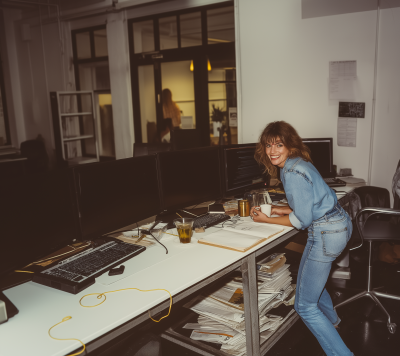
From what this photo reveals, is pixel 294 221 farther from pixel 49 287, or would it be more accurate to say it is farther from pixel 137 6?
pixel 137 6

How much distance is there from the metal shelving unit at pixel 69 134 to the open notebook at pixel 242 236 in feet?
13.5

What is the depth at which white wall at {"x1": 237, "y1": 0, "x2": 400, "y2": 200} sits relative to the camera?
3289 mm

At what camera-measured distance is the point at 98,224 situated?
1861 mm

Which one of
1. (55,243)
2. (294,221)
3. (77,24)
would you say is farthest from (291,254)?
(77,24)

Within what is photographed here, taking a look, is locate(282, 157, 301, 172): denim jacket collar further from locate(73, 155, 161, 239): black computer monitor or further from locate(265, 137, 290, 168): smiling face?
locate(73, 155, 161, 239): black computer monitor

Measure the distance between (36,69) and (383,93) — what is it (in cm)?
584

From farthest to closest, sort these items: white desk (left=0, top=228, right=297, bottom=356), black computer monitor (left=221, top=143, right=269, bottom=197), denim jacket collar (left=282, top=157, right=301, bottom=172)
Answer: black computer monitor (left=221, top=143, right=269, bottom=197) → denim jacket collar (left=282, top=157, right=301, bottom=172) → white desk (left=0, top=228, right=297, bottom=356)

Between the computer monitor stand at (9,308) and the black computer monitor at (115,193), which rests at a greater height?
the black computer monitor at (115,193)

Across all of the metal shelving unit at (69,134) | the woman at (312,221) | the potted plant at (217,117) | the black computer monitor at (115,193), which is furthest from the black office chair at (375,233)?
the metal shelving unit at (69,134)

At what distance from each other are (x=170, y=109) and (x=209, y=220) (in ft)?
10.5

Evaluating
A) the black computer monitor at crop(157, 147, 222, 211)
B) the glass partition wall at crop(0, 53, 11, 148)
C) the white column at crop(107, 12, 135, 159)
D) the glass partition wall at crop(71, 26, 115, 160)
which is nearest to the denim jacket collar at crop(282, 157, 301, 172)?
the black computer monitor at crop(157, 147, 222, 211)

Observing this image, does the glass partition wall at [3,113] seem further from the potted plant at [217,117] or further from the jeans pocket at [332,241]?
the jeans pocket at [332,241]

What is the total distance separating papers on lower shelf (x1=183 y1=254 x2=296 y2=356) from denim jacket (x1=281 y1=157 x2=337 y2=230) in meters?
0.58

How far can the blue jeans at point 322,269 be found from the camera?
1.90 metres
